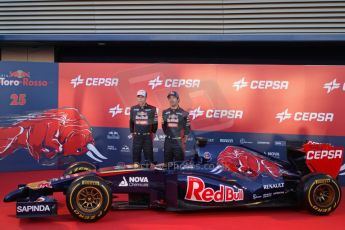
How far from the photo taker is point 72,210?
536cm

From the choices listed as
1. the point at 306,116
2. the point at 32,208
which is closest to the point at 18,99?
the point at 32,208

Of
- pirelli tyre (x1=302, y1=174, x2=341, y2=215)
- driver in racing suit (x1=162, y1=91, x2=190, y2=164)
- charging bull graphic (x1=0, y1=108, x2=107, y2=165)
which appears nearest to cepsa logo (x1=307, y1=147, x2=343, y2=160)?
pirelli tyre (x1=302, y1=174, x2=341, y2=215)

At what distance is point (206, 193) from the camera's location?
19.0 ft

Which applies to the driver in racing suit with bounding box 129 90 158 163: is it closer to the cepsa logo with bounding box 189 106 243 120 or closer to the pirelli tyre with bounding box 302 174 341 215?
the cepsa logo with bounding box 189 106 243 120

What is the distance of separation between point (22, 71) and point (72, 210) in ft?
15.6

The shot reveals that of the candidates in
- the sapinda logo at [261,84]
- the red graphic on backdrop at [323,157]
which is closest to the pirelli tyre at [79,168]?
the red graphic on backdrop at [323,157]

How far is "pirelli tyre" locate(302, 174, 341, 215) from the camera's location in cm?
586

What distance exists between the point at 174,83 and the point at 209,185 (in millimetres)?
3558

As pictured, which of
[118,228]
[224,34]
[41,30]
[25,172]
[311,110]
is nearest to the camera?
[118,228]

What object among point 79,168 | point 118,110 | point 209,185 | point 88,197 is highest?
point 118,110

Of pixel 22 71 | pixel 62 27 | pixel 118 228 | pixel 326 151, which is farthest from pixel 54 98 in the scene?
pixel 326 151

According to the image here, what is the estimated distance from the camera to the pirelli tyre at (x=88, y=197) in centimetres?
537

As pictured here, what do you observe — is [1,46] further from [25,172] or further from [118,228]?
→ [118,228]

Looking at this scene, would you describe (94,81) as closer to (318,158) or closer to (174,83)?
(174,83)
